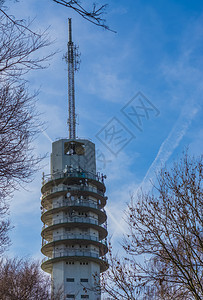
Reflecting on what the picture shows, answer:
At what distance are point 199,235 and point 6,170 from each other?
8568mm

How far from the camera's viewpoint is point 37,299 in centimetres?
3716

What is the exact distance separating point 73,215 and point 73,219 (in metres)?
0.99

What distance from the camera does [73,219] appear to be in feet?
200

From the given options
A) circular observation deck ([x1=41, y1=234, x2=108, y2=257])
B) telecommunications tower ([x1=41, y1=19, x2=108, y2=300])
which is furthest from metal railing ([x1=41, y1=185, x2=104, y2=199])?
circular observation deck ([x1=41, y1=234, x2=108, y2=257])

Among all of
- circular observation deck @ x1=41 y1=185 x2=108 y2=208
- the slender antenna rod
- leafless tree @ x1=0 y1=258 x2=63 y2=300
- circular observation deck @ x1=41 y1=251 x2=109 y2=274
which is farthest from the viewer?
the slender antenna rod

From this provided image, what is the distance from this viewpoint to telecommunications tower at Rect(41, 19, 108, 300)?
59.5 m

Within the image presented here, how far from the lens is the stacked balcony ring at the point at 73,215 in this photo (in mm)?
60125

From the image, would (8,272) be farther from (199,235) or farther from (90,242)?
(199,235)

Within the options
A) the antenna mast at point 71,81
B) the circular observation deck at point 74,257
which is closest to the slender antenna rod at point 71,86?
the antenna mast at point 71,81

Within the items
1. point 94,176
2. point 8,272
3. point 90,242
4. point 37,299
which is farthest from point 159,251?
point 94,176

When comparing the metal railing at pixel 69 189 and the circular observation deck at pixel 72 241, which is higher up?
the metal railing at pixel 69 189

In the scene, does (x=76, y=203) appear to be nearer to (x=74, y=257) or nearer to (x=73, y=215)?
(x=73, y=215)

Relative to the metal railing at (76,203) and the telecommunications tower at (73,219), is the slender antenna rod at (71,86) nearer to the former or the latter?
the telecommunications tower at (73,219)

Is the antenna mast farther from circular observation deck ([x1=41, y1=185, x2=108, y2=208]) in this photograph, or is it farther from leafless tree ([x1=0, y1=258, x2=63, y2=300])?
leafless tree ([x1=0, y1=258, x2=63, y2=300])
